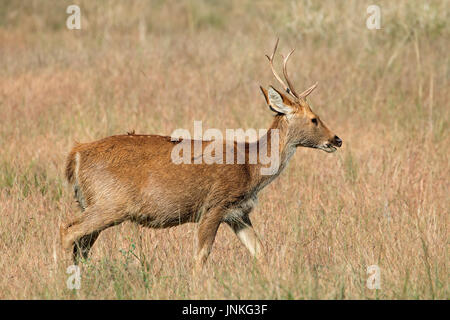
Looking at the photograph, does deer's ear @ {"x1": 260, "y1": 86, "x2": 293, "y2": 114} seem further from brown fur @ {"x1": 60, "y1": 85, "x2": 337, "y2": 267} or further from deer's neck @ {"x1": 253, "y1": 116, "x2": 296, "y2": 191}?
brown fur @ {"x1": 60, "y1": 85, "x2": 337, "y2": 267}

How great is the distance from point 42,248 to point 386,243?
2.52 meters

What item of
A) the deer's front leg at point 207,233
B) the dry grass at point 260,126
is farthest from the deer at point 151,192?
the dry grass at point 260,126

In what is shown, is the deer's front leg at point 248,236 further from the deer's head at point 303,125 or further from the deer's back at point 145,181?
the deer's head at point 303,125

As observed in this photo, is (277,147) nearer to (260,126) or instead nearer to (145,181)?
(145,181)

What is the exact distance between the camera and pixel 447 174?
303 inches

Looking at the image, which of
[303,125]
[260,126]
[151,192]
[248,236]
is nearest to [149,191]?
[151,192]

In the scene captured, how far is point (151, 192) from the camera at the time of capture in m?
5.39

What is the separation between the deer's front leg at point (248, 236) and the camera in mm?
5582

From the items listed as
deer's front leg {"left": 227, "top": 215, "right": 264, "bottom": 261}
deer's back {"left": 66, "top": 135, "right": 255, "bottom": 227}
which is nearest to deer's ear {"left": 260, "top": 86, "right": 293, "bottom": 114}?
deer's back {"left": 66, "top": 135, "right": 255, "bottom": 227}

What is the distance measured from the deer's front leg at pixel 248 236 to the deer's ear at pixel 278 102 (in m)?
0.87

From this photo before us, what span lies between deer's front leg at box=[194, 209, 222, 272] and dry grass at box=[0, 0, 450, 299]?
4.7 inches

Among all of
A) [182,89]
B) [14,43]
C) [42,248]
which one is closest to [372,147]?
[182,89]

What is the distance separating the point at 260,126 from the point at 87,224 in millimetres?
4140
